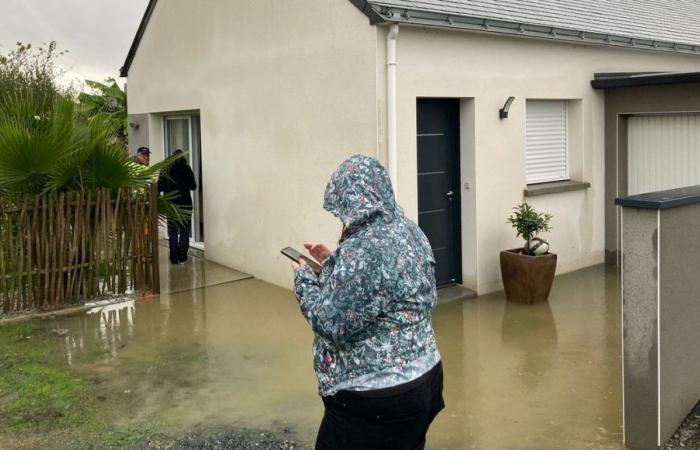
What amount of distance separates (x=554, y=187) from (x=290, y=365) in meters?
5.26

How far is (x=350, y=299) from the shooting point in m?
2.96

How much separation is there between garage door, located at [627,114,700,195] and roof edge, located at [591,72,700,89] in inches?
24.8

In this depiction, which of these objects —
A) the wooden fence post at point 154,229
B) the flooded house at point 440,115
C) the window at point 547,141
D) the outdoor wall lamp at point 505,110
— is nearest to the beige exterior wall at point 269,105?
the flooded house at point 440,115

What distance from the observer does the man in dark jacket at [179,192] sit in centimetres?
1135

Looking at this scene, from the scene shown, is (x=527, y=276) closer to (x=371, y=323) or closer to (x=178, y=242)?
(x=178, y=242)

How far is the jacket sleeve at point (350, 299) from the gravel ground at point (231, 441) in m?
2.28

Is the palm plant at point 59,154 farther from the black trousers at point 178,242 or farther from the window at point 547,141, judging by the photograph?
the window at point 547,141

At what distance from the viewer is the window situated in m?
10.4

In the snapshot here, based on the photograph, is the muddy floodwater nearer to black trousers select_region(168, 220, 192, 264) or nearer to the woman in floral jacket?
black trousers select_region(168, 220, 192, 264)

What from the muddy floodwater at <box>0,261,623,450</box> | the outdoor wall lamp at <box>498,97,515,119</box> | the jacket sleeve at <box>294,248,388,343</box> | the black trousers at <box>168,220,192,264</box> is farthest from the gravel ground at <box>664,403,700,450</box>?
the black trousers at <box>168,220,192,264</box>

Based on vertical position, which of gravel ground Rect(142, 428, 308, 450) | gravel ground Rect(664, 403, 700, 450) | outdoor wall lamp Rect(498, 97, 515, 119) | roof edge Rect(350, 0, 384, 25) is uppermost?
roof edge Rect(350, 0, 384, 25)

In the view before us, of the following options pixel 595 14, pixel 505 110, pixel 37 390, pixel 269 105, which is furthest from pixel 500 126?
pixel 37 390

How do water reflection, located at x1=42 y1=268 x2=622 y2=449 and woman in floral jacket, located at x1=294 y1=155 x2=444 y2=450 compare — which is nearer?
woman in floral jacket, located at x1=294 y1=155 x2=444 y2=450

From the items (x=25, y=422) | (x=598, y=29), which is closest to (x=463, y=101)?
(x=598, y=29)
